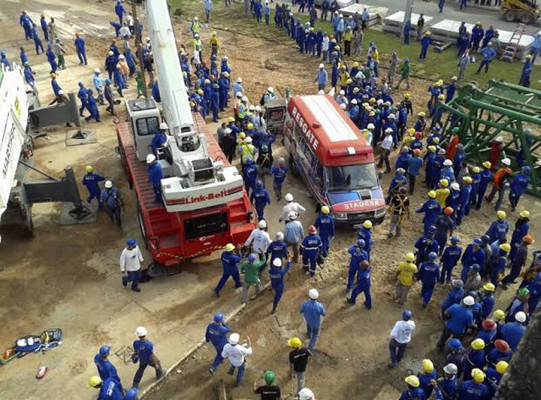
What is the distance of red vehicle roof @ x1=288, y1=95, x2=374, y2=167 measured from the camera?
15.1m

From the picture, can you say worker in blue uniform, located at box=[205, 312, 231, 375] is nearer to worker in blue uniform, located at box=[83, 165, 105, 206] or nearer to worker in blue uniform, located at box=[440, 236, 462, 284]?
worker in blue uniform, located at box=[440, 236, 462, 284]

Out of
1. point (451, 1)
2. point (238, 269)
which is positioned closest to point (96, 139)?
point (238, 269)

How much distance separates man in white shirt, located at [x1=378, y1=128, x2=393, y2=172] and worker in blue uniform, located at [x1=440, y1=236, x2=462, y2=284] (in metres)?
5.51

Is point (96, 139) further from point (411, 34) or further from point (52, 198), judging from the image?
point (411, 34)

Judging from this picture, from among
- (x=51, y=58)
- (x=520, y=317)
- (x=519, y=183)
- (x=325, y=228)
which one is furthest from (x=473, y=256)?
(x=51, y=58)

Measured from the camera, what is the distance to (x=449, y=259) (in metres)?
12.9

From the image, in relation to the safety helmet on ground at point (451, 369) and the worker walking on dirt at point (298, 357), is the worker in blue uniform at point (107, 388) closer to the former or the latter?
the worker walking on dirt at point (298, 357)

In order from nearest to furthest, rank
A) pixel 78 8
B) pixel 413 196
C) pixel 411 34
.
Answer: pixel 413 196 → pixel 411 34 → pixel 78 8

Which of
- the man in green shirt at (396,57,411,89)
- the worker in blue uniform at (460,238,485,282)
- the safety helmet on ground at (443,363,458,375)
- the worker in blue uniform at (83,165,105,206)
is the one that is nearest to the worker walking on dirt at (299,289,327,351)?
the safety helmet on ground at (443,363,458,375)

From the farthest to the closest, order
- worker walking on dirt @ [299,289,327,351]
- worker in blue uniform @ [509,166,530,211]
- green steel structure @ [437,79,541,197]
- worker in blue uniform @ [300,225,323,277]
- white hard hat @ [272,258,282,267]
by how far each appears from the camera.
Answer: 1. green steel structure @ [437,79,541,197]
2. worker in blue uniform @ [509,166,530,211]
3. worker in blue uniform @ [300,225,323,277]
4. white hard hat @ [272,258,282,267]
5. worker walking on dirt @ [299,289,327,351]

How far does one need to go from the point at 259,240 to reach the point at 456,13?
27018 mm

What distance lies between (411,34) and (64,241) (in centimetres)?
2334

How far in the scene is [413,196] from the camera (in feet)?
56.6

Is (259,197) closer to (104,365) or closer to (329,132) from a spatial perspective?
(329,132)
